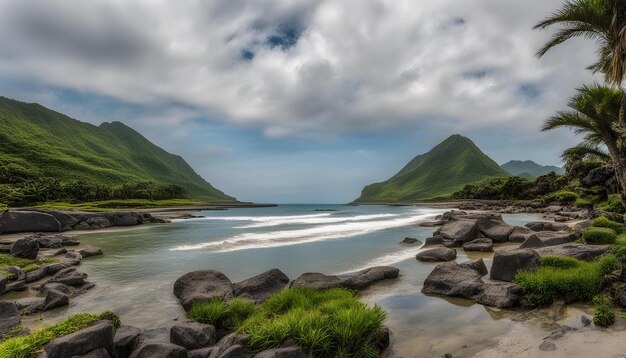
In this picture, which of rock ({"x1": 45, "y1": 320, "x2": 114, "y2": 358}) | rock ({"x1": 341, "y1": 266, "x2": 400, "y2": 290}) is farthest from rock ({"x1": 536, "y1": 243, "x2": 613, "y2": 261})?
rock ({"x1": 45, "y1": 320, "x2": 114, "y2": 358})

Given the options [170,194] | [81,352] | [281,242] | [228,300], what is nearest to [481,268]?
[228,300]

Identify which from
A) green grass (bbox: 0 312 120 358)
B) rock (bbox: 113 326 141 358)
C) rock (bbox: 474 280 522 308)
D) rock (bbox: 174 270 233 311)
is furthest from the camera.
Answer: rock (bbox: 174 270 233 311)

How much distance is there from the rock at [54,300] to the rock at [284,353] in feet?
33.3

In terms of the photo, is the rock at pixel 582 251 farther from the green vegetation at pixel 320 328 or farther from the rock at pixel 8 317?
the rock at pixel 8 317

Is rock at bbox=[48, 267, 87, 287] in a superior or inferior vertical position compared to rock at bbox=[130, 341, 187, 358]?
inferior

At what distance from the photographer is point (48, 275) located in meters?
16.7

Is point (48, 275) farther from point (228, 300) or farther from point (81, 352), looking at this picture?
point (81, 352)

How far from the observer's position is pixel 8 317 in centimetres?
971

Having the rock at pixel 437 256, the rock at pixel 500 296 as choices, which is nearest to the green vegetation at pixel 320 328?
the rock at pixel 500 296

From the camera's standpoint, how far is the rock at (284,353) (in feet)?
21.0

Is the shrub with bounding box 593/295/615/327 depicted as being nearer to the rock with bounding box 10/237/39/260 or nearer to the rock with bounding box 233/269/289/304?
the rock with bounding box 233/269/289/304

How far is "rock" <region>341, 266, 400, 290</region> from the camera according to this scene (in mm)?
13438

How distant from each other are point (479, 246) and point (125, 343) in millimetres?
21991

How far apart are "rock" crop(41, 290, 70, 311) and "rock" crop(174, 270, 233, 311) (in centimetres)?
409
